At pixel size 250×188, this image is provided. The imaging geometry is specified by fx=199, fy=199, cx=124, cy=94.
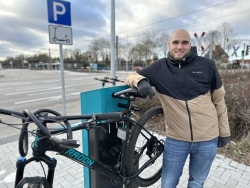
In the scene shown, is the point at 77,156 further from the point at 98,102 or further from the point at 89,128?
the point at 98,102

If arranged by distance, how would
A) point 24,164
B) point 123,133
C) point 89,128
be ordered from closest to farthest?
point 24,164 → point 89,128 → point 123,133

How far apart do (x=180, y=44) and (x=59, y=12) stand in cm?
271

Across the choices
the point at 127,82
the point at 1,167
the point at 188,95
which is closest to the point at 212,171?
the point at 188,95

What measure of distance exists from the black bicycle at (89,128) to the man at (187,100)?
26cm

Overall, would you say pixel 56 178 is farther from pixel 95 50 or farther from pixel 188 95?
pixel 95 50

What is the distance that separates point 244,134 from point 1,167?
13.5 ft

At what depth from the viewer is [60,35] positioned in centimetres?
368

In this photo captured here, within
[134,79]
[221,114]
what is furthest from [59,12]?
[221,114]

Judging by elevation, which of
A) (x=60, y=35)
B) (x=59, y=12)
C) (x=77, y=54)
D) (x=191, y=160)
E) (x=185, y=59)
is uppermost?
(x=77, y=54)

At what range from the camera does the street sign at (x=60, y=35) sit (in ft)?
11.7

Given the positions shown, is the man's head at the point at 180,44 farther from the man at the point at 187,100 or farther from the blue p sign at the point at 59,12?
the blue p sign at the point at 59,12

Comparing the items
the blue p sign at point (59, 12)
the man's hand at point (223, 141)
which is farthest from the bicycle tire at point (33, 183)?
the blue p sign at point (59, 12)

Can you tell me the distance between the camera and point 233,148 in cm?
336

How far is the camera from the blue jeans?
5.88ft
